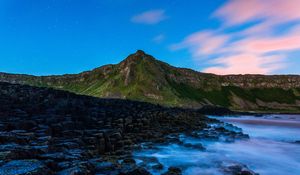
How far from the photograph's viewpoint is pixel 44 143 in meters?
12.3

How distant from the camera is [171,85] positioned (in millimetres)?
159750

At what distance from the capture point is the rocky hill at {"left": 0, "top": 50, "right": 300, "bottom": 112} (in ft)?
469

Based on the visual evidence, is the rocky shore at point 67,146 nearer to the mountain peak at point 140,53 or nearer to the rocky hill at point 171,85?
the rocky hill at point 171,85

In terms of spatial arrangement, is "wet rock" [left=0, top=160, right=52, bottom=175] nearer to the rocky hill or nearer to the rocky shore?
the rocky shore

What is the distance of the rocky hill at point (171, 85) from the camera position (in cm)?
14300

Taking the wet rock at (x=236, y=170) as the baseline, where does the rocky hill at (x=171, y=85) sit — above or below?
above

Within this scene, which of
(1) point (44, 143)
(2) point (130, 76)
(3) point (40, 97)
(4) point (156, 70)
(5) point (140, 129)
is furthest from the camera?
(4) point (156, 70)

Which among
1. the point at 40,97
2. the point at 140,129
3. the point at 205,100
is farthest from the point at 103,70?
the point at 140,129

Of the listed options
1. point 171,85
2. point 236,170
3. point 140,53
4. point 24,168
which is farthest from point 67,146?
point 140,53

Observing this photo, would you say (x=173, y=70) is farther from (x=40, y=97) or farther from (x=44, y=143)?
(x=44, y=143)

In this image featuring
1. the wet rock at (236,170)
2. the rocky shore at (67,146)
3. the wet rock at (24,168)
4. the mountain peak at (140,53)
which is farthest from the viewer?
the mountain peak at (140,53)

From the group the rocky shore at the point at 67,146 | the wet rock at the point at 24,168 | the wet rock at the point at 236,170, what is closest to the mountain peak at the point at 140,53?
the rocky shore at the point at 67,146

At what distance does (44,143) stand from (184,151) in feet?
29.5

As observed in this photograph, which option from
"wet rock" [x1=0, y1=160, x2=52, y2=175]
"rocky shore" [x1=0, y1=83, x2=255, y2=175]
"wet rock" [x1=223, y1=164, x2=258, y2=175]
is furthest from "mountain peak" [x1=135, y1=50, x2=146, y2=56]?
"wet rock" [x1=0, y1=160, x2=52, y2=175]
